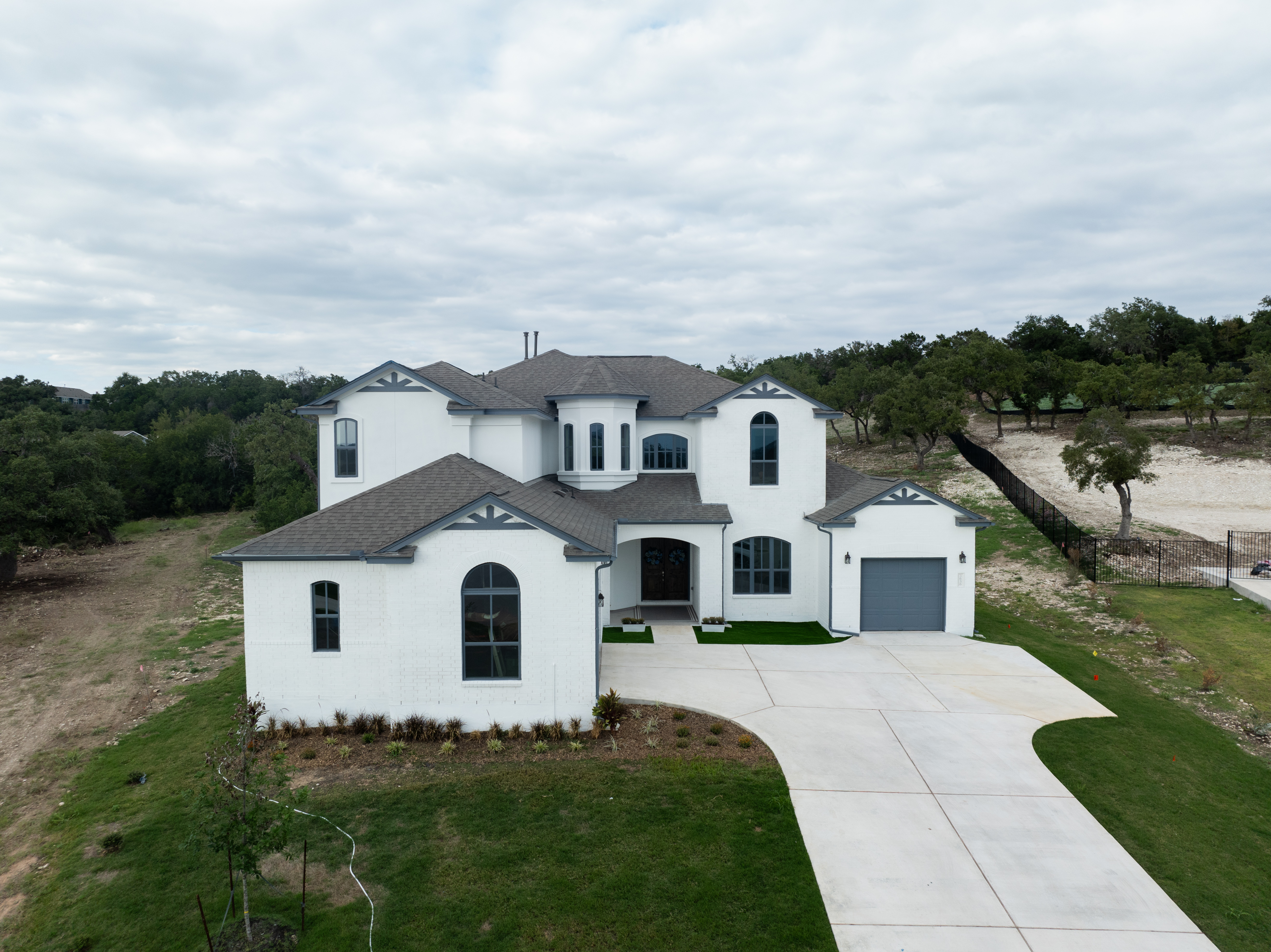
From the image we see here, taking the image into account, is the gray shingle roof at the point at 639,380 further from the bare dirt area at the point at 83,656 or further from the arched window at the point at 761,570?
the bare dirt area at the point at 83,656

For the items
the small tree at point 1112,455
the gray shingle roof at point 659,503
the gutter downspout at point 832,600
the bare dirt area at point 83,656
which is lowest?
the bare dirt area at point 83,656

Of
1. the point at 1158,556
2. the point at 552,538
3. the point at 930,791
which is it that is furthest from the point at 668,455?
the point at 1158,556

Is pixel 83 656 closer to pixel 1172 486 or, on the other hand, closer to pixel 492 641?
pixel 492 641

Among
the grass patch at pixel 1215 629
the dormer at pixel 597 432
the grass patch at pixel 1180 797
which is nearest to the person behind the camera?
the grass patch at pixel 1180 797

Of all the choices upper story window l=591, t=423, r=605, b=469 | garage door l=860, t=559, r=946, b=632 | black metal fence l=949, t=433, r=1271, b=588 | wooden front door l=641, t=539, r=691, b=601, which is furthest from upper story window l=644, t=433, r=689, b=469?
black metal fence l=949, t=433, r=1271, b=588

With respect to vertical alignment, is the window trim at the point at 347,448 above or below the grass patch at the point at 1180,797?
above

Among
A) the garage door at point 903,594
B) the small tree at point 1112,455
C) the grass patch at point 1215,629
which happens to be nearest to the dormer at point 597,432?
the garage door at point 903,594

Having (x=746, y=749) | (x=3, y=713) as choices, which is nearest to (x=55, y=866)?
(x=3, y=713)
